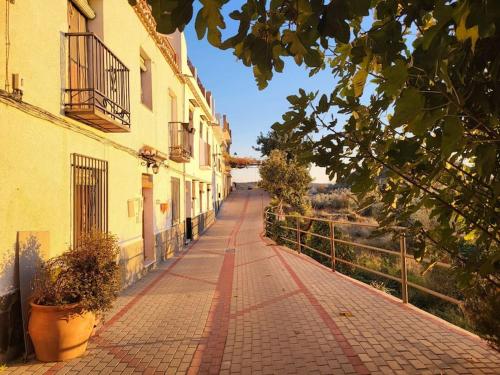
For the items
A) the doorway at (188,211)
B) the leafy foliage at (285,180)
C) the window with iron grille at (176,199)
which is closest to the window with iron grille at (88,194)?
the window with iron grille at (176,199)

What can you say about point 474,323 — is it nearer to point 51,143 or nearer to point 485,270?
point 485,270

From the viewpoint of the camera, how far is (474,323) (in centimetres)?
341

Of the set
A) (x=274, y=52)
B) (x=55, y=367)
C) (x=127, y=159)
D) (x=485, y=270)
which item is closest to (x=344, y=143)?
(x=274, y=52)

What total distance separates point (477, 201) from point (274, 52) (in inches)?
52.5

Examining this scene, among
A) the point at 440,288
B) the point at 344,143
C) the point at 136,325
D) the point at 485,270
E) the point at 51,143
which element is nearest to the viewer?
the point at 485,270

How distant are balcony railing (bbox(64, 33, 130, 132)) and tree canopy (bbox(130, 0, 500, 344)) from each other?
4229mm

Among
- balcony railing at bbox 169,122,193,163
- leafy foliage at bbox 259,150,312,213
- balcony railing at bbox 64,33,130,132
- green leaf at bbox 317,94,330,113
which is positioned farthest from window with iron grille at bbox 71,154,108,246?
leafy foliage at bbox 259,150,312,213

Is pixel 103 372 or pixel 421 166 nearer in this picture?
pixel 421 166

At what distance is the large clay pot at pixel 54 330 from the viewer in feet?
13.9

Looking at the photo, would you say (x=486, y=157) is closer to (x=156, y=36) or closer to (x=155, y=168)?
(x=155, y=168)

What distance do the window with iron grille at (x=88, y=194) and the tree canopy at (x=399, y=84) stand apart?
448 centimetres

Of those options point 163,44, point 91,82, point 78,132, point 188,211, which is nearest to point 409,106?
point 78,132

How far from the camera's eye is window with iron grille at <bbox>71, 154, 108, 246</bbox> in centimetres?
596

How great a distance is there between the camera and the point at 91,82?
255 inches
